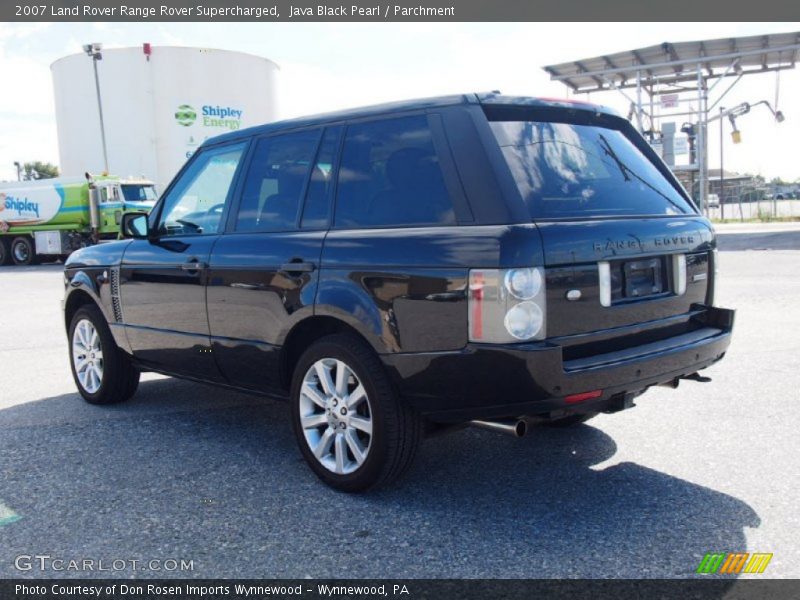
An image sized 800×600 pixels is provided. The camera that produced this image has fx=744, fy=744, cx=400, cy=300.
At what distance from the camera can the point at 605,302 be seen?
3.34 meters

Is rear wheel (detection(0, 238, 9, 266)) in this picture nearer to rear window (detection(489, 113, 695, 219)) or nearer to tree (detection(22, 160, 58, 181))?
rear window (detection(489, 113, 695, 219))

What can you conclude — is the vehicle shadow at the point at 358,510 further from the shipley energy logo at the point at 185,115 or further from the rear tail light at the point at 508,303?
the shipley energy logo at the point at 185,115

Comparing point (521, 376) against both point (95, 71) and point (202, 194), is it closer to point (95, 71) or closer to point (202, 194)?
point (202, 194)

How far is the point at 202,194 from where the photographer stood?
485 centimetres

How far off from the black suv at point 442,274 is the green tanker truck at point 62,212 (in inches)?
835

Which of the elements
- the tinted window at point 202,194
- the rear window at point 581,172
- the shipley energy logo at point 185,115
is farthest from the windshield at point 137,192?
the rear window at point 581,172

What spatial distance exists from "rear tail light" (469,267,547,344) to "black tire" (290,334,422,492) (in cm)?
61

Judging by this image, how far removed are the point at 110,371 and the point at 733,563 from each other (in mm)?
4382

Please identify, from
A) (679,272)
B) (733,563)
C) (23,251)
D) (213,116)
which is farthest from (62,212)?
(733,563)

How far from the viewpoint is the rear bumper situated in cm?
310

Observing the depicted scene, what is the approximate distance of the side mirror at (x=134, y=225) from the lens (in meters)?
5.26

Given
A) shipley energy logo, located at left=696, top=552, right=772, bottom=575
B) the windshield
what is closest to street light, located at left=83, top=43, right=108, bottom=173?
the windshield

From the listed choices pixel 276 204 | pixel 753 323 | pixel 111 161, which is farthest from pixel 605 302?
pixel 111 161

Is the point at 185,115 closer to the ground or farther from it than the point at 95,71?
closer to the ground
